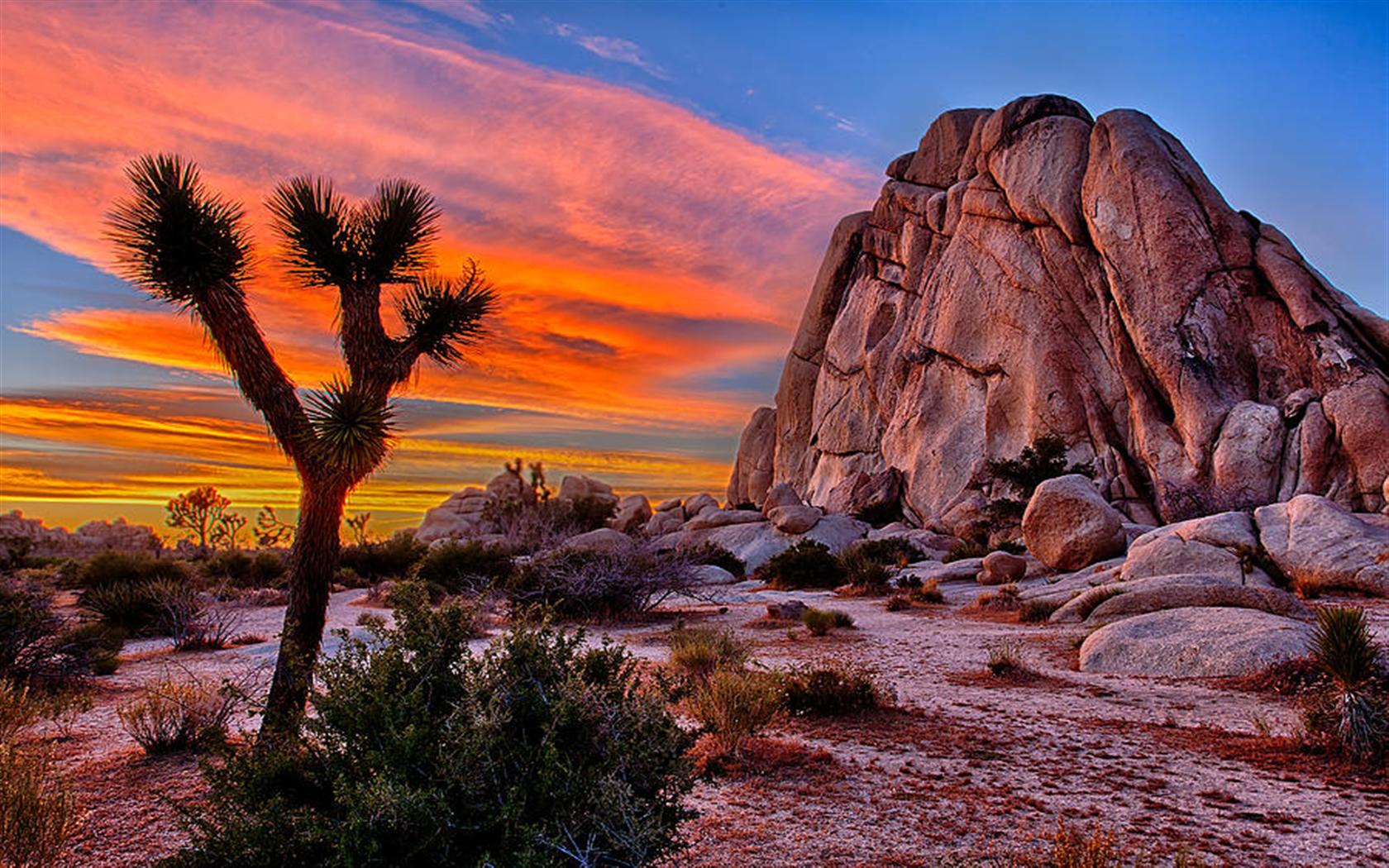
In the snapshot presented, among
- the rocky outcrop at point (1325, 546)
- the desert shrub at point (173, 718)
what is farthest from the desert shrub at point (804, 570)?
the desert shrub at point (173, 718)

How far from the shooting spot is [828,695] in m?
8.27

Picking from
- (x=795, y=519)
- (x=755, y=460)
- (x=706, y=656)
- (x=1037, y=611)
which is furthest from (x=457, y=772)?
(x=755, y=460)

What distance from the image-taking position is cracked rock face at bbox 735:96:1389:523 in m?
30.8

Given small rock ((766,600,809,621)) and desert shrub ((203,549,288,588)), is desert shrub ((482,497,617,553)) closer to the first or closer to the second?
desert shrub ((203,549,288,588))

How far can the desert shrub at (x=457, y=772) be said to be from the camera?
322 cm

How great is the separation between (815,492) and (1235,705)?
4924cm

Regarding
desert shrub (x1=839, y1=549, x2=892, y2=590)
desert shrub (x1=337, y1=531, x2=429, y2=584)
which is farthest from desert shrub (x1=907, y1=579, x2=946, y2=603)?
desert shrub (x1=337, y1=531, x2=429, y2=584)

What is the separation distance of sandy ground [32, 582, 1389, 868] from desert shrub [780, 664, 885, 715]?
8.8 inches

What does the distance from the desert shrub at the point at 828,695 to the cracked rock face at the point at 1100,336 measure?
2669 centimetres

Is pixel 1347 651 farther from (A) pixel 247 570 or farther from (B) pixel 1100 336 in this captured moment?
(B) pixel 1100 336

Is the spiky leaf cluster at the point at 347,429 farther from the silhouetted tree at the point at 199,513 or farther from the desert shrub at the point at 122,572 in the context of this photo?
the silhouetted tree at the point at 199,513

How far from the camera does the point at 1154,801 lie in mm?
5582

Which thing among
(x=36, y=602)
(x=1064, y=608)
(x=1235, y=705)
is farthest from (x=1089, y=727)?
(x=36, y=602)

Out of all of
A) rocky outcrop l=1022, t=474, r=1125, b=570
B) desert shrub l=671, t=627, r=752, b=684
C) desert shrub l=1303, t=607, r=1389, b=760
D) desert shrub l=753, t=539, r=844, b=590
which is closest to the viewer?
desert shrub l=1303, t=607, r=1389, b=760
